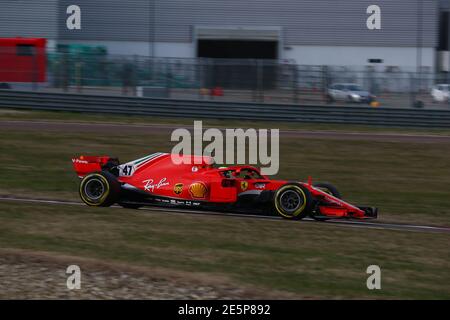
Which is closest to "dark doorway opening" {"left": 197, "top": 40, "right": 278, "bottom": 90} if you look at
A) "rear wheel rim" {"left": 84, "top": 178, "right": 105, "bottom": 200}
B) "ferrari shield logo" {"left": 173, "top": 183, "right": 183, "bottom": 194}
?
"rear wheel rim" {"left": 84, "top": 178, "right": 105, "bottom": 200}

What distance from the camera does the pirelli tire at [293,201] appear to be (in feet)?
39.4

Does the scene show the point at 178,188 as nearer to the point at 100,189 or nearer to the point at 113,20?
the point at 100,189

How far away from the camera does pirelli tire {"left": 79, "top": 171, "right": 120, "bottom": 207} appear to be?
12719mm

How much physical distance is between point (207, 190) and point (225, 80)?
15880 millimetres

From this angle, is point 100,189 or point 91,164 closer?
point 100,189

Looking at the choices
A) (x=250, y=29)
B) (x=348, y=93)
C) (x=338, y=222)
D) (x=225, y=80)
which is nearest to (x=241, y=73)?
(x=225, y=80)

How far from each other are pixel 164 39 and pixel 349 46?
10496mm

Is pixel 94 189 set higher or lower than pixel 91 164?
lower

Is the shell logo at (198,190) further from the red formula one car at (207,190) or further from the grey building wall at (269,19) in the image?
the grey building wall at (269,19)

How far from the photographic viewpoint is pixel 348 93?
2653cm

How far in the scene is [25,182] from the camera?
52.6 ft

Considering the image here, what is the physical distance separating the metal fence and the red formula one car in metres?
14.5
